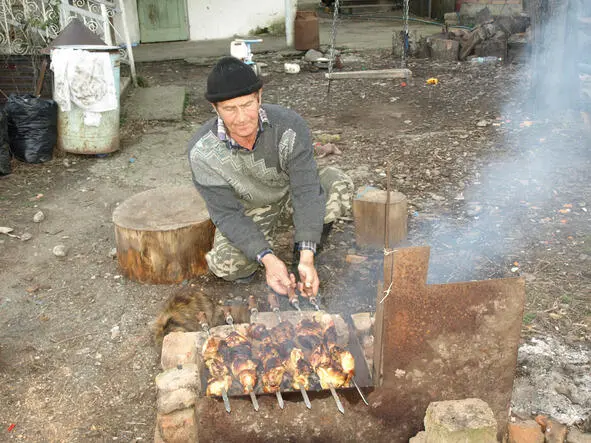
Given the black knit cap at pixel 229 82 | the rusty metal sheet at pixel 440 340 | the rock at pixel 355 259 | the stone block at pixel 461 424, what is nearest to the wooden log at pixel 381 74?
the rock at pixel 355 259

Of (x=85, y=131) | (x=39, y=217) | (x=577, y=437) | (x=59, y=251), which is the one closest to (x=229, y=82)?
(x=577, y=437)

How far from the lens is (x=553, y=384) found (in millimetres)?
3064

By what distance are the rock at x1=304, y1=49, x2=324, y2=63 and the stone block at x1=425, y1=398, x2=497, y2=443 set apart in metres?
9.85

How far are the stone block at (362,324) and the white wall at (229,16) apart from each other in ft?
38.0

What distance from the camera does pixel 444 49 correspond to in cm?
1104

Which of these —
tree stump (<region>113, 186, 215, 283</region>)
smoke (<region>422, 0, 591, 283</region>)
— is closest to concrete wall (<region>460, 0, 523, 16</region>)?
smoke (<region>422, 0, 591, 283</region>)

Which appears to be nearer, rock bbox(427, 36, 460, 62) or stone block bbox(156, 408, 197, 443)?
stone block bbox(156, 408, 197, 443)

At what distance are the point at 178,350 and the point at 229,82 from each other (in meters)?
1.38

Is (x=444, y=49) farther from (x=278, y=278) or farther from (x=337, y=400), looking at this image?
(x=337, y=400)

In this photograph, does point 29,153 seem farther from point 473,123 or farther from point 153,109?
point 473,123

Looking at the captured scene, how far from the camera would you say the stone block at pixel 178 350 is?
9.60ft

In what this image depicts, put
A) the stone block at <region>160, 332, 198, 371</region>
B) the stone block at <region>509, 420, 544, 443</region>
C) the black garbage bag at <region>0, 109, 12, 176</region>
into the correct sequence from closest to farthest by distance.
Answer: the stone block at <region>509, 420, 544, 443</region> → the stone block at <region>160, 332, 198, 371</region> → the black garbage bag at <region>0, 109, 12, 176</region>

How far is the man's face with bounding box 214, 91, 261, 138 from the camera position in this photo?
3219 mm

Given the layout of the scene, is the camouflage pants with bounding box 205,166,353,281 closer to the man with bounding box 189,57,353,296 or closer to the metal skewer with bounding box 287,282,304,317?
the man with bounding box 189,57,353,296
